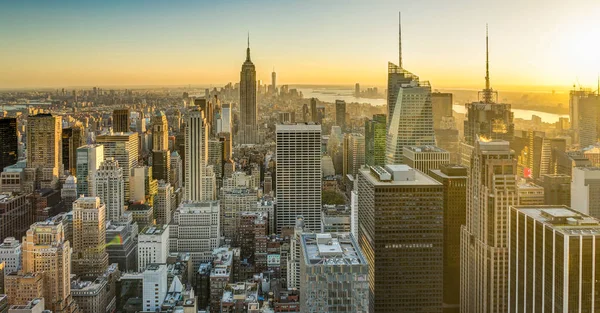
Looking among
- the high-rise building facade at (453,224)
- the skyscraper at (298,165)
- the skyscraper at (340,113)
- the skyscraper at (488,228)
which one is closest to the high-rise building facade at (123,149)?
the skyscraper at (298,165)

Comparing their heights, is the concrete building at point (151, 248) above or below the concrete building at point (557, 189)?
below

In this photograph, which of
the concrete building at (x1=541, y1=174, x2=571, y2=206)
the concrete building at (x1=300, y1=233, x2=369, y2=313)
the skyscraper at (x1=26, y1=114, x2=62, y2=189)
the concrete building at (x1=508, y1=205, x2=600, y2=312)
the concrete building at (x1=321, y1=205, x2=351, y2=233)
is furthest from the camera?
the concrete building at (x1=321, y1=205, x2=351, y2=233)

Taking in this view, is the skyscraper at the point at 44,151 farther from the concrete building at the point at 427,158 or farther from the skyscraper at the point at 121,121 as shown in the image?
the concrete building at the point at 427,158

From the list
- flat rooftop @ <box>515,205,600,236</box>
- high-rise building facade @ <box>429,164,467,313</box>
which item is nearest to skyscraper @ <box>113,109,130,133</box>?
high-rise building facade @ <box>429,164,467,313</box>

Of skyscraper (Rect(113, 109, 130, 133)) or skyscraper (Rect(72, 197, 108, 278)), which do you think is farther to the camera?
skyscraper (Rect(113, 109, 130, 133))

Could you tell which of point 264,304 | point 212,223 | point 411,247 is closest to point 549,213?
point 411,247

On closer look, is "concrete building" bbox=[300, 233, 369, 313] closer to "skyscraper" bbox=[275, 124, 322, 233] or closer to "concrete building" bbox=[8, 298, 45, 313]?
"concrete building" bbox=[8, 298, 45, 313]

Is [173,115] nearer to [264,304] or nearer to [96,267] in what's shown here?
[96,267]
